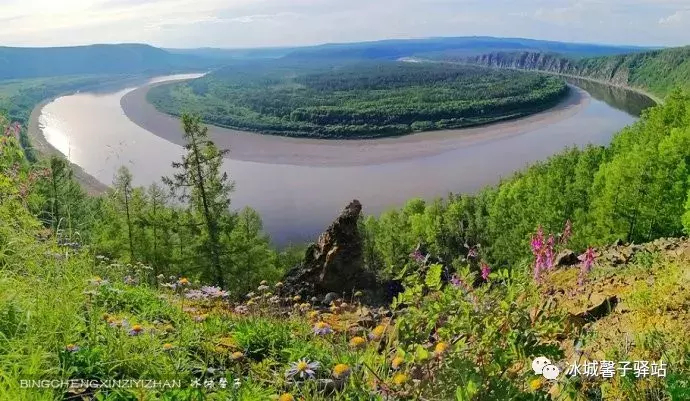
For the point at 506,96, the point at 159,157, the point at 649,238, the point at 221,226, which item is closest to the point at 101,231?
the point at 221,226

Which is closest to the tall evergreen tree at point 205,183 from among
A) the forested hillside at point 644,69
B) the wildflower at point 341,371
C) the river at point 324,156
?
the river at point 324,156

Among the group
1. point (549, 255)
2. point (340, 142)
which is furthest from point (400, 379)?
point (340, 142)

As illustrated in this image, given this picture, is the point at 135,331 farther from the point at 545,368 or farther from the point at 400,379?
the point at 545,368

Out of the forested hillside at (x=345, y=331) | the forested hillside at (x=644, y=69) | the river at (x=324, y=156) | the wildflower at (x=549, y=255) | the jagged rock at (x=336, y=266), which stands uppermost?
the forested hillside at (x=644, y=69)

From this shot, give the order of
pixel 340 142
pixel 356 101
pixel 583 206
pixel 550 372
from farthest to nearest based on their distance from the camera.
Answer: pixel 356 101, pixel 340 142, pixel 583 206, pixel 550 372

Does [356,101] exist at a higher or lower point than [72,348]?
lower

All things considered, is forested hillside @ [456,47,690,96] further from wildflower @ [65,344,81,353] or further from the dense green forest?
wildflower @ [65,344,81,353]

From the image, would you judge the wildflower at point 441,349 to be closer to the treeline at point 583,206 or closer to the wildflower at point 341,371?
the wildflower at point 341,371

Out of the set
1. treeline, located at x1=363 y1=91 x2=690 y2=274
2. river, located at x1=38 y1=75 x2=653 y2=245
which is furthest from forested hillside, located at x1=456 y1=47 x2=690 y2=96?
treeline, located at x1=363 y1=91 x2=690 y2=274
